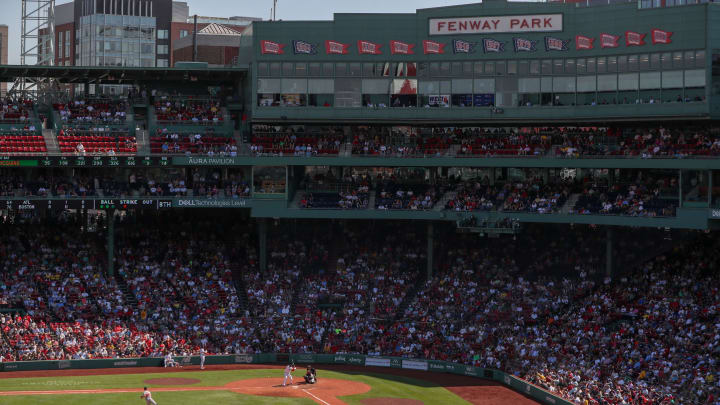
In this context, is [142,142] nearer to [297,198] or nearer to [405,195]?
[297,198]

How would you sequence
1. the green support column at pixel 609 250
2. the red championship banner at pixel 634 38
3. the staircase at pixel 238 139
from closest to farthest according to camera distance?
the green support column at pixel 609 250
the red championship banner at pixel 634 38
the staircase at pixel 238 139

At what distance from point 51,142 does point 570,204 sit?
101ft

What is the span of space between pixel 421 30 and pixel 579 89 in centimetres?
1008

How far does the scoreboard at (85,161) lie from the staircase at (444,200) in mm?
16046

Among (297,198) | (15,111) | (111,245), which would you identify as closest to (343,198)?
(297,198)

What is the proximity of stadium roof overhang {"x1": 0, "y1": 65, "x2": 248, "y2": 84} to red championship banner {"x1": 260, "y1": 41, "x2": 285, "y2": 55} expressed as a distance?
2.82 metres

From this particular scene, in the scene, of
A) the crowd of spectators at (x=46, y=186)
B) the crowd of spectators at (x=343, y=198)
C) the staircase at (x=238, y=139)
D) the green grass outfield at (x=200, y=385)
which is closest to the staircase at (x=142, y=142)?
the crowd of spectators at (x=46, y=186)

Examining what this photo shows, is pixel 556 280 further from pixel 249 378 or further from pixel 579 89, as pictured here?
pixel 249 378

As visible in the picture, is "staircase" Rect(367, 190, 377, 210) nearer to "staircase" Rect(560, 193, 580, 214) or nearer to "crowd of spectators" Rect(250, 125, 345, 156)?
"crowd of spectators" Rect(250, 125, 345, 156)

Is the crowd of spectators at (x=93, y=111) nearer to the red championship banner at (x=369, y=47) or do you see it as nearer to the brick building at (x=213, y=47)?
the red championship banner at (x=369, y=47)

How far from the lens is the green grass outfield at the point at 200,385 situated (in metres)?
38.9

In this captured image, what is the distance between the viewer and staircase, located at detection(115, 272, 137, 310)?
5166 cm

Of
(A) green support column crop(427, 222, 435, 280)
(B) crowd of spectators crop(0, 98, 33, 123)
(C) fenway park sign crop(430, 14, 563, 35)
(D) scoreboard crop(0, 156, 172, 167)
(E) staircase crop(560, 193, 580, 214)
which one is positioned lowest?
(A) green support column crop(427, 222, 435, 280)

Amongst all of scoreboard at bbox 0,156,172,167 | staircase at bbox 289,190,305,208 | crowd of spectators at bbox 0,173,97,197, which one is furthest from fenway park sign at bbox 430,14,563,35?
crowd of spectators at bbox 0,173,97,197
